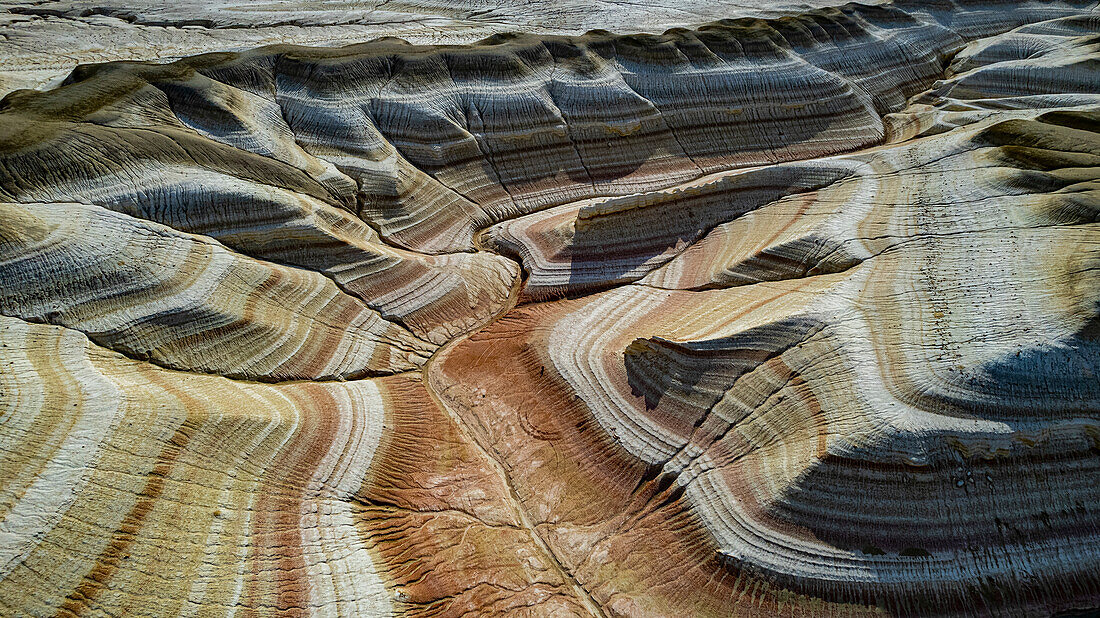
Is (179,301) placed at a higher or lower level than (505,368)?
higher

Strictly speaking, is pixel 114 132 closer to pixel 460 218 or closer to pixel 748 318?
pixel 460 218

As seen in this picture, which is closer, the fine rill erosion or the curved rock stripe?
the fine rill erosion

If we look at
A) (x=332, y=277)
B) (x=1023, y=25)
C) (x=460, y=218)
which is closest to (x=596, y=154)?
(x=460, y=218)

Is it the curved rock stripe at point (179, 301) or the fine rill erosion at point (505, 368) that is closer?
the fine rill erosion at point (505, 368)

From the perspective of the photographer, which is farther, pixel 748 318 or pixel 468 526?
pixel 748 318

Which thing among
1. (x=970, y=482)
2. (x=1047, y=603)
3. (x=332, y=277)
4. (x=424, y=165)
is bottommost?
(x=1047, y=603)

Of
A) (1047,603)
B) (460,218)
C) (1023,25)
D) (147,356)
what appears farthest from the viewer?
(1023,25)

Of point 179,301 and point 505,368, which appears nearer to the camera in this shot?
point 179,301

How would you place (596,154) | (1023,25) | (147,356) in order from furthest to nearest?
(1023,25) < (596,154) < (147,356)
